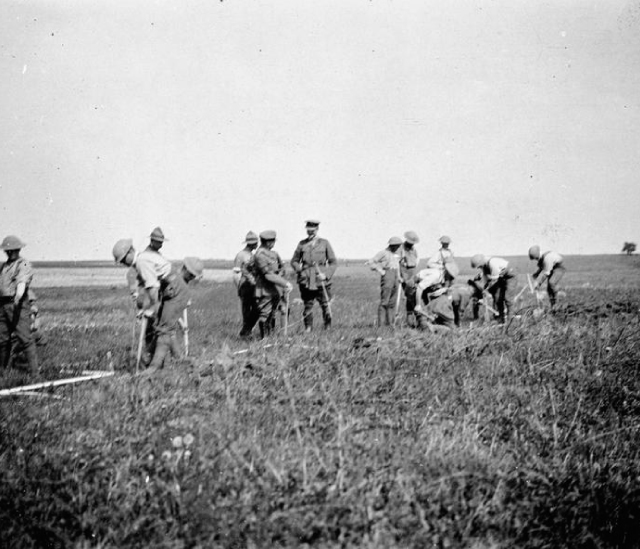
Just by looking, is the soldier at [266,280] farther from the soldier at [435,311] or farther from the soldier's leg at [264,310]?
the soldier at [435,311]

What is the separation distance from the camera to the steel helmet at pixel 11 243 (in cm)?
809

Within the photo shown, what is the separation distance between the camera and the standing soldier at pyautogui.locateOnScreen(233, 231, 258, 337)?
35.8 ft

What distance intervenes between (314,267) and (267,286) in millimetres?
1649

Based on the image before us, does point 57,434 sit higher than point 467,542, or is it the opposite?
point 57,434

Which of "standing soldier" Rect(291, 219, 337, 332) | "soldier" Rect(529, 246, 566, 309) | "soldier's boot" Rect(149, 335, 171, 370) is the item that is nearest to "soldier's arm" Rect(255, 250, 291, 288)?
"standing soldier" Rect(291, 219, 337, 332)

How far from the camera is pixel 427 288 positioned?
33.5 feet

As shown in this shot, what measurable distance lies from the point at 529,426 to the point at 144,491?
3.36 m

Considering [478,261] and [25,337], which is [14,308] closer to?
[25,337]

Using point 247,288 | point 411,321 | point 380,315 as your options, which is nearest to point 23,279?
point 247,288

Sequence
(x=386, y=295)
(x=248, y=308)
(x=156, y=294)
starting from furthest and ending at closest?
(x=386, y=295), (x=248, y=308), (x=156, y=294)

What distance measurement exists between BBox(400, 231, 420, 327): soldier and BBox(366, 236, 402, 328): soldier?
→ 20 cm

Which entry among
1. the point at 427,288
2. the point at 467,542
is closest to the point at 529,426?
the point at 467,542

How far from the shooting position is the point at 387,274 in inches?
501

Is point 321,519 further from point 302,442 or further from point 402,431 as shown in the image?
point 402,431
